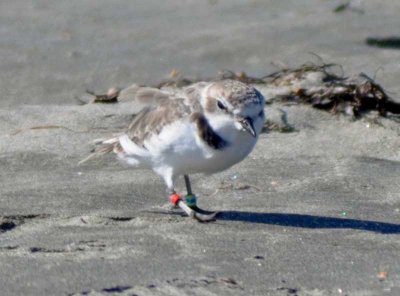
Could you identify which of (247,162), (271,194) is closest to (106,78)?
(247,162)

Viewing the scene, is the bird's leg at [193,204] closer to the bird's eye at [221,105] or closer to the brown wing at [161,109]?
the brown wing at [161,109]

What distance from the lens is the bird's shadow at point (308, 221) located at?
18.0 feet

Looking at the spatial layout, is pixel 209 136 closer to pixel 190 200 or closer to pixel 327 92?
pixel 190 200

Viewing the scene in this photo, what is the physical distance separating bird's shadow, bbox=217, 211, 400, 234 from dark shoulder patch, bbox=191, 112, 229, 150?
0.36 meters

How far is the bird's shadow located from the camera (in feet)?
18.0

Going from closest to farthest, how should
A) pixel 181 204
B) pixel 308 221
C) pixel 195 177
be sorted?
pixel 308 221, pixel 181 204, pixel 195 177

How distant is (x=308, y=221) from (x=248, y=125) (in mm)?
541

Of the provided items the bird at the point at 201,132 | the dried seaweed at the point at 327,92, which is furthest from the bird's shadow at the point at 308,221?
the dried seaweed at the point at 327,92

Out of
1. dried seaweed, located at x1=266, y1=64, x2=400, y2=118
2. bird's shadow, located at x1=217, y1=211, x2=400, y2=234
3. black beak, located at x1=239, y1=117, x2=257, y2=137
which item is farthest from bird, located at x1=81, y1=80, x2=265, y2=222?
dried seaweed, located at x1=266, y1=64, x2=400, y2=118

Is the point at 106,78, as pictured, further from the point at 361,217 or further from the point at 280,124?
the point at 361,217

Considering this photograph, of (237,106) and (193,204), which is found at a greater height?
(237,106)

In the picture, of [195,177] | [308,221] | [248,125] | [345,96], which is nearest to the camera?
[248,125]

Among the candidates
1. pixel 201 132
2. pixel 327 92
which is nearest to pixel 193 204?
pixel 201 132

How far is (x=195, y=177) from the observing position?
6.61 meters
